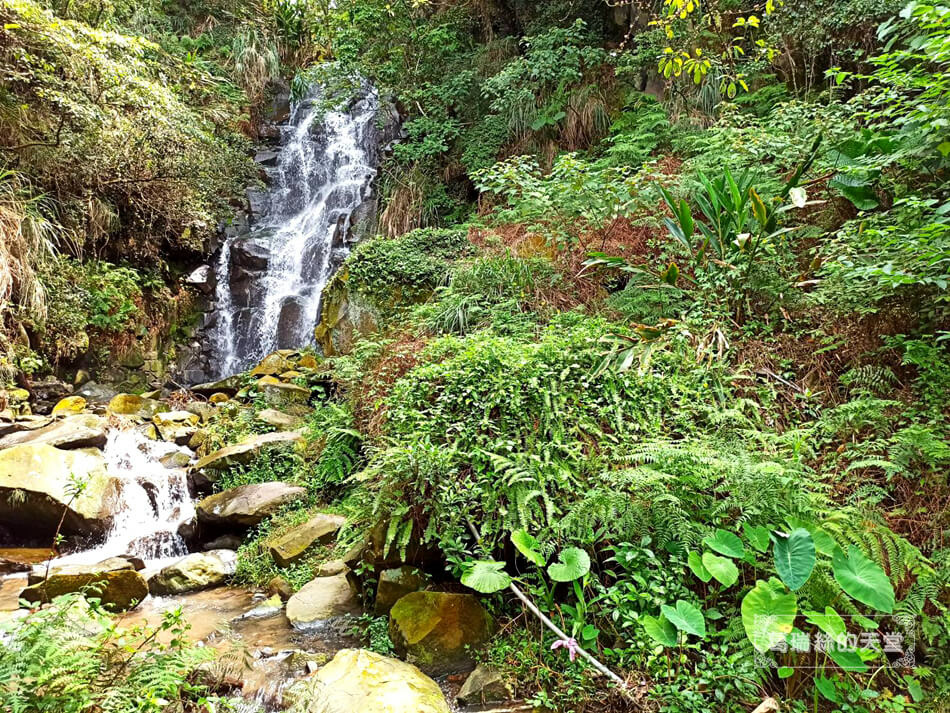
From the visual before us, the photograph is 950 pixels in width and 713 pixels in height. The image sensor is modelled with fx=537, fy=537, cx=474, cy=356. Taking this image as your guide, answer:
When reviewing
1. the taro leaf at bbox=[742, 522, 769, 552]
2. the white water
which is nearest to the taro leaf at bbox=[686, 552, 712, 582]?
the taro leaf at bbox=[742, 522, 769, 552]

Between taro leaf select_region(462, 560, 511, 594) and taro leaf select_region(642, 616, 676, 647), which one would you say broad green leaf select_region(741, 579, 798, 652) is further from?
taro leaf select_region(462, 560, 511, 594)

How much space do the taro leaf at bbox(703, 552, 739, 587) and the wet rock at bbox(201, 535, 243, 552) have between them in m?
4.93

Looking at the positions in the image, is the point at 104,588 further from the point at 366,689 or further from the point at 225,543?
the point at 366,689

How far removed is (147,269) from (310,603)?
9235 mm

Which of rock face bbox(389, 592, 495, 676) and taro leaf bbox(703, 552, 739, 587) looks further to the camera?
rock face bbox(389, 592, 495, 676)

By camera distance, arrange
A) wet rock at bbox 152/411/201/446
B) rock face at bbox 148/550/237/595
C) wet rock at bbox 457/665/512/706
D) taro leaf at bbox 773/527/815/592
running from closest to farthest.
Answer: taro leaf at bbox 773/527/815/592 → wet rock at bbox 457/665/512/706 → rock face at bbox 148/550/237/595 → wet rock at bbox 152/411/201/446

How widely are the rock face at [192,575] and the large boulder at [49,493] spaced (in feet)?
4.58

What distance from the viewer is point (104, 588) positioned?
4.08 metres

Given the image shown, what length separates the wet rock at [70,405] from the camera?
784cm

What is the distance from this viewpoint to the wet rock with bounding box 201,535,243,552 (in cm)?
573

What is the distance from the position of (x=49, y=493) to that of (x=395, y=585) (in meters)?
4.29

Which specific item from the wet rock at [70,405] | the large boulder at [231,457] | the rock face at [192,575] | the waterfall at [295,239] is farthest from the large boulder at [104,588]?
the waterfall at [295,239]

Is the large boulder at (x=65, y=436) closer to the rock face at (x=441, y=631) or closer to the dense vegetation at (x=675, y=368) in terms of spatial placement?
the dense vegetation at (x=675, y=368)

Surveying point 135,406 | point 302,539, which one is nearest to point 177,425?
point 135,406
